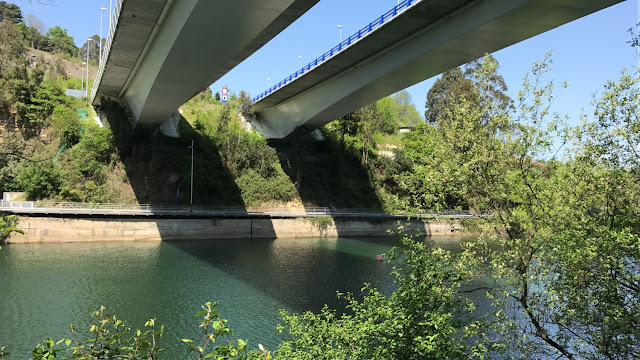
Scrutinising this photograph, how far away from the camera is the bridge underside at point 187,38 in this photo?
539 inches

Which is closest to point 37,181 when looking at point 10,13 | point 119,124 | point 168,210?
point 119,124

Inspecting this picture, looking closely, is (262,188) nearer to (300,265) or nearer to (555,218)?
(300,265)

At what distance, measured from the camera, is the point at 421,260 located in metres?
6.50

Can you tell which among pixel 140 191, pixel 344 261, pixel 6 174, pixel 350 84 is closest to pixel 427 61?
pixel 350 84

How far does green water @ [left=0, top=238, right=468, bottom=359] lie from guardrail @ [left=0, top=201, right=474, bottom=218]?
7.21 ft

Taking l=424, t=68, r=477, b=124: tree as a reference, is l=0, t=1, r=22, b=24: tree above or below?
above

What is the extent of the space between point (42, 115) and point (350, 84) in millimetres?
23411

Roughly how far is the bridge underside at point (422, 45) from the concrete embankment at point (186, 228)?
7911 millimetres

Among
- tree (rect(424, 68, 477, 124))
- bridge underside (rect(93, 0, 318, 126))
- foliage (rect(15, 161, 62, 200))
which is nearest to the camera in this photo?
bridge underside (rect(93, 0, 318, 126))

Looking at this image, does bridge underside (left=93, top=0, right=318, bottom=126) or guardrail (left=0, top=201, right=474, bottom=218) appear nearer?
bridge underside (left=93, top=0, right=318, bottom=126)

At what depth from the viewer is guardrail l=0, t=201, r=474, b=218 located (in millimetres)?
24984

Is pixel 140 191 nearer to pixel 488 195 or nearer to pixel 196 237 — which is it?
pixel 196 237

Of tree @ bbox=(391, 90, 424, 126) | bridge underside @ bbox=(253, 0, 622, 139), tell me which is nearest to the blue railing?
bridge underside @ bbox=(253, 0, 622, 139)

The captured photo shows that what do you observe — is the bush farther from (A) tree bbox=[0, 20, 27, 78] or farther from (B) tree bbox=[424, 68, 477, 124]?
(B) tree bbox=[424, 68, 477, 124]
